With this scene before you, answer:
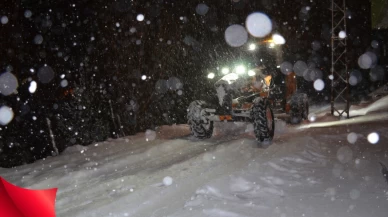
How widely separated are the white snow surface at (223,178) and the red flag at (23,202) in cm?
200

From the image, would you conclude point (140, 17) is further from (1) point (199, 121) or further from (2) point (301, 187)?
(2) point (301, 187)

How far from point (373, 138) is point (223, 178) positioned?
4.61m

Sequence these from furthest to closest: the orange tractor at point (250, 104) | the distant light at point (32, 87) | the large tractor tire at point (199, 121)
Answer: the large tractor tire at point (199, 121) → the distant light at point (32, 87) → the orange tractor at point (250, 104)

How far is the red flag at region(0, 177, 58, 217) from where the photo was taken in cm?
191

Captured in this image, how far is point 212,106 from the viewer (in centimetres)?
892

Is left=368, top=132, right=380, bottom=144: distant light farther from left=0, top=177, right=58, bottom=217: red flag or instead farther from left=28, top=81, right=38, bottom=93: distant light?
left=28, top=81, right=38, bottom=93: distant light

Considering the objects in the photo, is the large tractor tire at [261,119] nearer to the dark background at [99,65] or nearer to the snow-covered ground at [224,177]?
the snow-covered ground at [224,177]

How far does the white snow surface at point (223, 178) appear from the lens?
4.18m

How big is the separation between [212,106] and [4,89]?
16.4 ft

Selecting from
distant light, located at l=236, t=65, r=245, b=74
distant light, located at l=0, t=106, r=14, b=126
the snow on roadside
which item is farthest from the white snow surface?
distant light, located at l=236, t=65, r=245, b=74

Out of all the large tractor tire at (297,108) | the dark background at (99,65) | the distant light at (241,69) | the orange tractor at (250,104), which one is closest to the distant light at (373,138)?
the orange tractor at (250,104)

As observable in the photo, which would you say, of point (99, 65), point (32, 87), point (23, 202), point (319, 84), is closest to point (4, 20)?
point (32, 87)

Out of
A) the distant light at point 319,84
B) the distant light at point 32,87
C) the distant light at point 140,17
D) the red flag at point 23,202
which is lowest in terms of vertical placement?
the distant light at point 319,84

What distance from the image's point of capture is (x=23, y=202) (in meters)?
2.05
